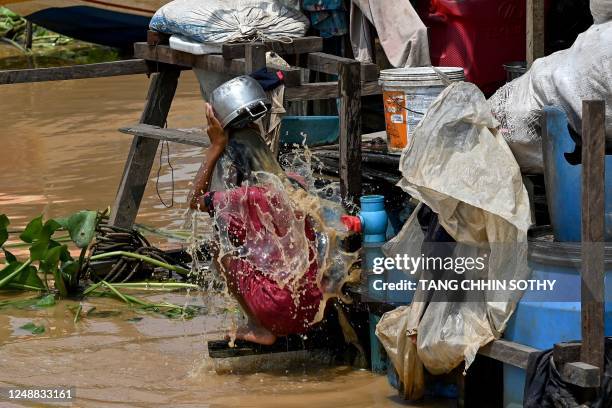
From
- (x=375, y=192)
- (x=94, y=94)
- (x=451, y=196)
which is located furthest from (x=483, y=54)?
(x=94, y=94)

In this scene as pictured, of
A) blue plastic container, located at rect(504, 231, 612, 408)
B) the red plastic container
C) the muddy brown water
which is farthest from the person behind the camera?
the red plastic container

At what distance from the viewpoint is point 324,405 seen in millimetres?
4645

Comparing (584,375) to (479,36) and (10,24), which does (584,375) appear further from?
(10,24)

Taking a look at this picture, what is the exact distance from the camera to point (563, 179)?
412 centimetres

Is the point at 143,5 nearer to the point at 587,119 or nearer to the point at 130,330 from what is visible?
the point at 130,330

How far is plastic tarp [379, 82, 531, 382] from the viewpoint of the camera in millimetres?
4145

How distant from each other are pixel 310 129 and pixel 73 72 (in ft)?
5.30

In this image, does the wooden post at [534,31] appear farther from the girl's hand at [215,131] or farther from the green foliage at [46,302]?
the green foliage at [46,302]

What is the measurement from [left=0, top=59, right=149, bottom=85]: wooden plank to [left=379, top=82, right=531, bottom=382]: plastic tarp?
3036mm

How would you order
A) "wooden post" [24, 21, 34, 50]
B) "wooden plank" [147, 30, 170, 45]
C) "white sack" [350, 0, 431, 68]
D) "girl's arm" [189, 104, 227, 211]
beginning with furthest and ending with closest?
1. "wooden post" [24, 21, 34, 50]
2. "wooden plank" [147, 30, 170, 45]
3. "white sack" [350, 0, 431, 68]
4. "girl's arm" [189, 104, 227, 211]

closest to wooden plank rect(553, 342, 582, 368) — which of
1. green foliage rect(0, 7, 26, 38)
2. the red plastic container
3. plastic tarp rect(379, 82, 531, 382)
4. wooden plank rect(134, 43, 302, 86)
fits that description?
plastic tarp rect(379, 82, 531, 382)

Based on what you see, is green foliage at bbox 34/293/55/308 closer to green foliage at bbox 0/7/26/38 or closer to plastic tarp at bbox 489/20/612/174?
plastic tarp at bbox 489/20/612/174

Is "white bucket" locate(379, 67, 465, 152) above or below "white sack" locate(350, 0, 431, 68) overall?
below

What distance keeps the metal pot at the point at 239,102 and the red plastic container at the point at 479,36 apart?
4.60 ft
